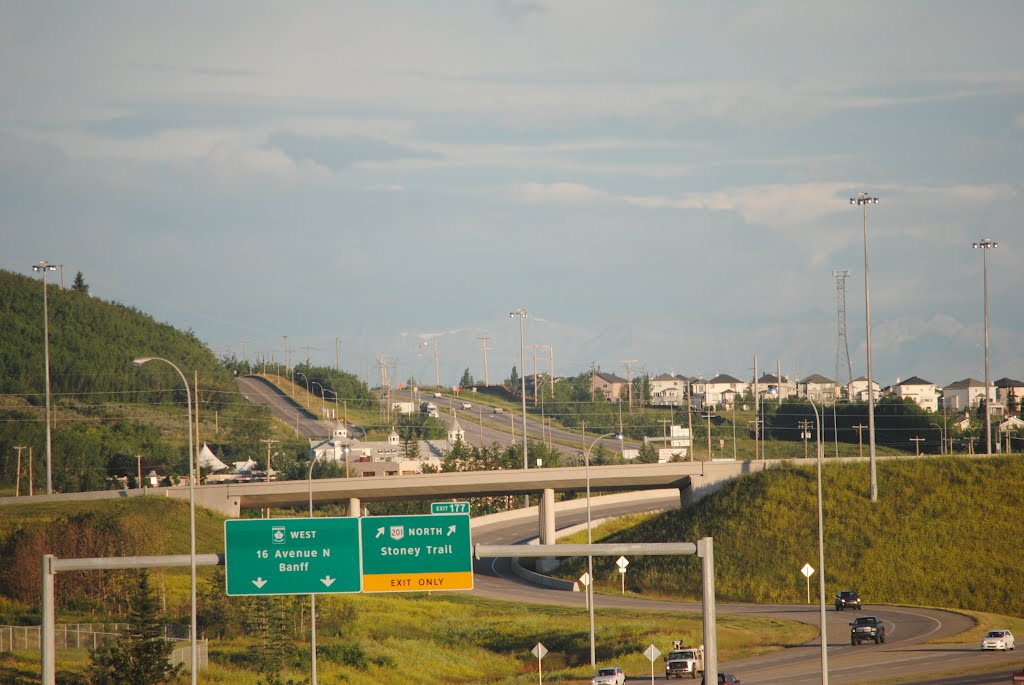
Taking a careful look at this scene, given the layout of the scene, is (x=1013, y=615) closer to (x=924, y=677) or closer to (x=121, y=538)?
(x=924, y=677)

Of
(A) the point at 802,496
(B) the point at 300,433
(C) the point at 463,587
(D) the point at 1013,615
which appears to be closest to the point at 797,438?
(B) the point at 300,433

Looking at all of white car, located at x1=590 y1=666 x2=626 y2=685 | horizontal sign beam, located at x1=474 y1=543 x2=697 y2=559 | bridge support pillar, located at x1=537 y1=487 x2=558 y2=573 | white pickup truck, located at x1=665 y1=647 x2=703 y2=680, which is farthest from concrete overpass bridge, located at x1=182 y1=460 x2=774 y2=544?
horizontal sign beam, located at x1=474 y1=543 x2=697 y2=559

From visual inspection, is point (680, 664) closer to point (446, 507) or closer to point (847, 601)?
point (446, 507)

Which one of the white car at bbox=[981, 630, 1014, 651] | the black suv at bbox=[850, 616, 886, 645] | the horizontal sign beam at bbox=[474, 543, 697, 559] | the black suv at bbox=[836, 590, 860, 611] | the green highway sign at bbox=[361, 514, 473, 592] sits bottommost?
the black suv at bbox=[836, 590, 860, 611]

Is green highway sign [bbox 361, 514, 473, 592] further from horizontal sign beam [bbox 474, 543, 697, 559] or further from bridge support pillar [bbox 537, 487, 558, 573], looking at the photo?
bridge support pillar [bbox 537, 487, 558, 573]

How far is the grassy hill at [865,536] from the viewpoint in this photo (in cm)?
8206

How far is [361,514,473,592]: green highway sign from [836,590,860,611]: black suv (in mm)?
50954

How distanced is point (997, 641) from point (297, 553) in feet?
131

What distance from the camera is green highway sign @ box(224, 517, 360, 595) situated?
2923 centimetres

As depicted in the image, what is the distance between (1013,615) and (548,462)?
72527mm

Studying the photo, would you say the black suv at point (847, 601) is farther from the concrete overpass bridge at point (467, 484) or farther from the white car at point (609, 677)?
the white car at point (609, 677)

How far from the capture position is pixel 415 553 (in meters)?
30.4

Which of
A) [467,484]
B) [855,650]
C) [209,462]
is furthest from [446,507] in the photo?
[209,462]

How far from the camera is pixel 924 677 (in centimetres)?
4753
